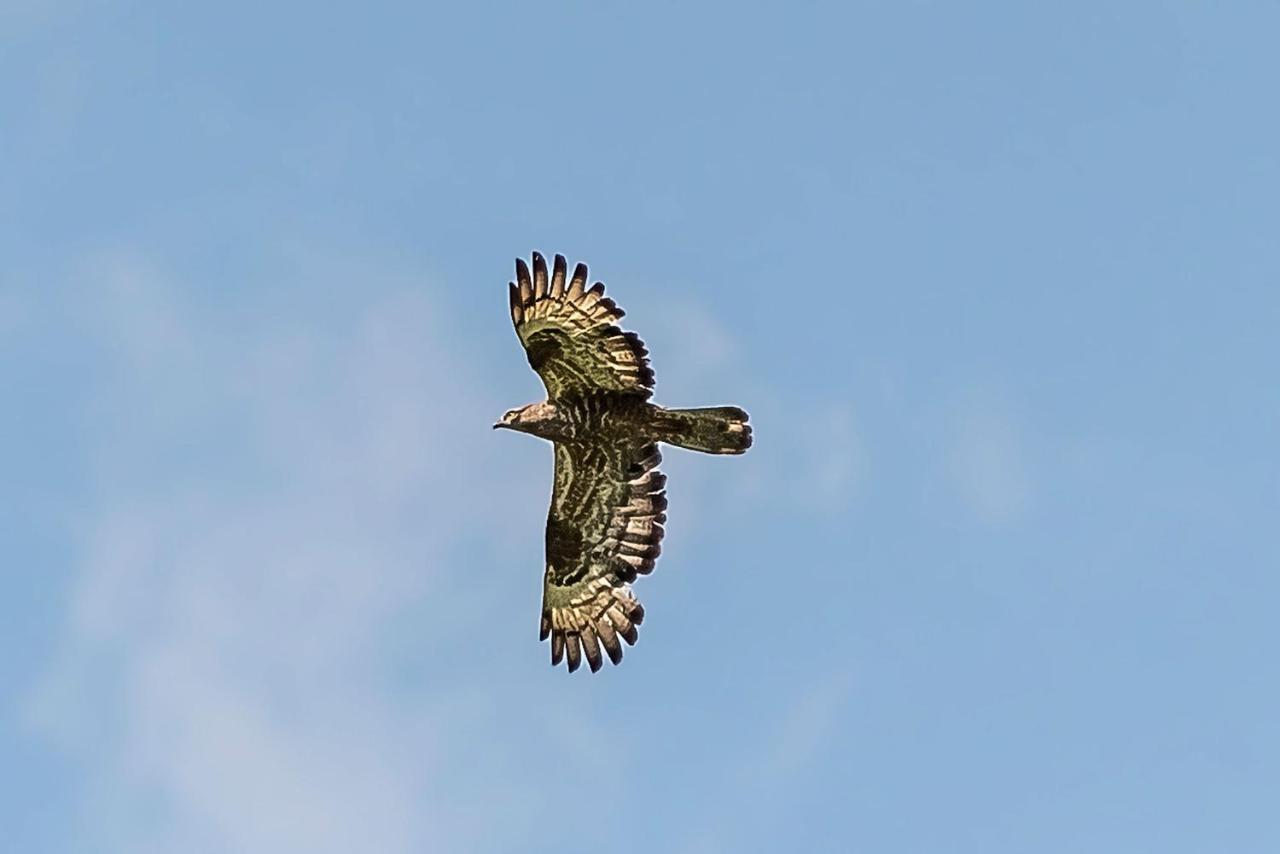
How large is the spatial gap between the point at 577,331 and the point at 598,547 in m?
2.83

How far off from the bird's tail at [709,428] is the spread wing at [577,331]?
417 mm

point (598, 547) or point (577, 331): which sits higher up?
point (577, 331)

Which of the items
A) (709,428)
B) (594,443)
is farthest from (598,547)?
(709,428)

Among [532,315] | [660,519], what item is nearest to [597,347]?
[532,315]

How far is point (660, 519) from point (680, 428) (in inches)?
61.2

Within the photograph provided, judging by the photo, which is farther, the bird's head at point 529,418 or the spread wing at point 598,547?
the spread wing at point 598,547

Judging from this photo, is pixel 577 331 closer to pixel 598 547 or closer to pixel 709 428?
pixel 709 428

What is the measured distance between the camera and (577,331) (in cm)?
2462

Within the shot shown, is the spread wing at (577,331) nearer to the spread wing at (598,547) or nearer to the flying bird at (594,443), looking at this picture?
the flying bird at (594,443)

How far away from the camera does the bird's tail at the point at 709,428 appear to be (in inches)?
968

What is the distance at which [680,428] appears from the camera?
24.8 meters

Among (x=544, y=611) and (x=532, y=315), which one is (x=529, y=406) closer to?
(x=532, y=315)

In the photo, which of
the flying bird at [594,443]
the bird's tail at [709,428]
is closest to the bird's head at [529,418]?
the flying bird at [594,443]

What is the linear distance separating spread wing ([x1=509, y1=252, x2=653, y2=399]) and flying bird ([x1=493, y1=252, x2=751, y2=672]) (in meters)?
0.01
